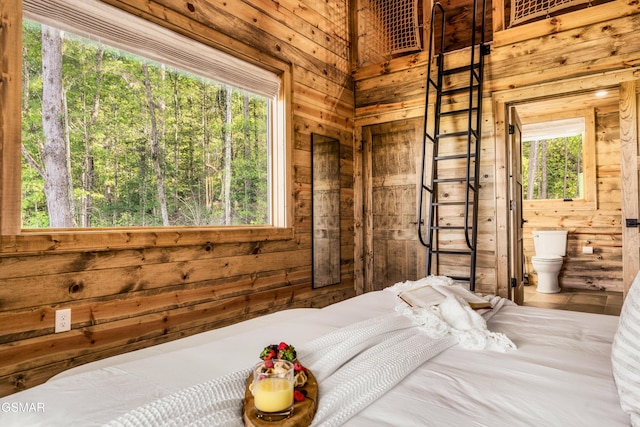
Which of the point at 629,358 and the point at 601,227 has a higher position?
the point at 601,227

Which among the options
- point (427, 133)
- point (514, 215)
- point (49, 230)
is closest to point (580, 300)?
point (514, 215)

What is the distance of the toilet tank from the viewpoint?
5273 millimetres

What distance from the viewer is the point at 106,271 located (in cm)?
214

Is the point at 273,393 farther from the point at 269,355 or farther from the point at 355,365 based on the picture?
the point at 355,365

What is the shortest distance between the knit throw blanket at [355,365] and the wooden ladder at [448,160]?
2.08m

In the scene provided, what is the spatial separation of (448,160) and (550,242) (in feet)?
8.51

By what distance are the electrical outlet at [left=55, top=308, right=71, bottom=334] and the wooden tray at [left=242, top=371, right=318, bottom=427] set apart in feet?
5.00

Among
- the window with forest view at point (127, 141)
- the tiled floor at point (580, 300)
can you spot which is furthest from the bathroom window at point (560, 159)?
the window with forest view at point (127, 141)

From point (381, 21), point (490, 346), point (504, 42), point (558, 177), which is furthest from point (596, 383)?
point (558, 177)

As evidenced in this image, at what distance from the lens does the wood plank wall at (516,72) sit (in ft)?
9.87

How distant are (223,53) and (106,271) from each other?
1.69 m

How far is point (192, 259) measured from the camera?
259cm

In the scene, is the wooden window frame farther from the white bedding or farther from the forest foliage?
the forest foliage

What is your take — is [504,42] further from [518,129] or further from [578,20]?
[518,129]
